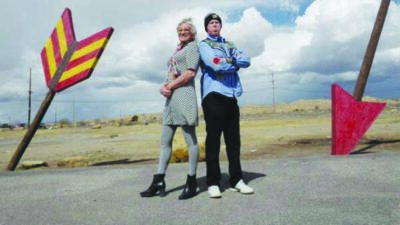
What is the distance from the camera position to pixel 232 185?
4.18 meters

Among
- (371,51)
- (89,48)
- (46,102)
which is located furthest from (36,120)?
(371,51)

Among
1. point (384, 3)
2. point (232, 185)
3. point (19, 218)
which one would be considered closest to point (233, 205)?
point (232, 185)

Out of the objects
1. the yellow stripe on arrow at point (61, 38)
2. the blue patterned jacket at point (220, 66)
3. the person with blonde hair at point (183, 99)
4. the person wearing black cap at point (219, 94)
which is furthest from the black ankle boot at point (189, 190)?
the yellow stripe on arrow at point (61, 38)

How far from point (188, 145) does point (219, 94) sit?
0.61 m

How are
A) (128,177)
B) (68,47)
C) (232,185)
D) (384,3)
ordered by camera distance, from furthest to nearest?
1. (384,3)
2. (68,47)
3. (128,177)
4. (232,185)

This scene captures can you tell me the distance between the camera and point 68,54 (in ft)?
21.7

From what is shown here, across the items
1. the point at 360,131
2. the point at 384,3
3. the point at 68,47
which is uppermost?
the point at 384,3

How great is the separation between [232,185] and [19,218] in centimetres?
202

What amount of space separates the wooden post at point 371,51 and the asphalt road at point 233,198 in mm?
1910

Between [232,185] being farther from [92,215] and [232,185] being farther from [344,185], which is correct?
[92,215]

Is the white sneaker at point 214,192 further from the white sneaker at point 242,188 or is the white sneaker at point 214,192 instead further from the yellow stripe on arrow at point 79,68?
the yellow stripe on arrow at point 79,68

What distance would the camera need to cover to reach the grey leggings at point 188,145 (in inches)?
158

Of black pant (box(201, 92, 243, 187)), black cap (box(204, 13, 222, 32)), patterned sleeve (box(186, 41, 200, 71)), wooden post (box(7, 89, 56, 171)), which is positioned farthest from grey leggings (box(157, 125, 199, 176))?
wooden post (box(7, 89, 56, 171))

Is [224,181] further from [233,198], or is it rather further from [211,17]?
[211,17]
